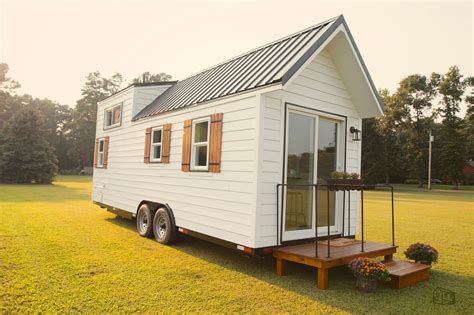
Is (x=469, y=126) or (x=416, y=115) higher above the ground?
(x=416, y=115)

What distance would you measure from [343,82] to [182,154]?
3.74m

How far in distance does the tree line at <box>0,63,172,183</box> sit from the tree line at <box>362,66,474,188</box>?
3563 cm

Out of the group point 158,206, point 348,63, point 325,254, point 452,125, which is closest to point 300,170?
point 325,254

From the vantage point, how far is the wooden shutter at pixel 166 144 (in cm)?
807

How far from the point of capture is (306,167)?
255 inches

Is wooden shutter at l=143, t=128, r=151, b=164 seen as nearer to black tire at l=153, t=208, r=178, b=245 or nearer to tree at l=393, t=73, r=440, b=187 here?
black tire at l=153, t=208, r=178, b=245

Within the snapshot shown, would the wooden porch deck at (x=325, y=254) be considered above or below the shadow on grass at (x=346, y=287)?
above

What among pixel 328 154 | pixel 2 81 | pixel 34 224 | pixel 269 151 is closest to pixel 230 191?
pixel 269 151

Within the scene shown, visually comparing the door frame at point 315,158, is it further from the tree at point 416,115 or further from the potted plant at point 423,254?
the tree at point 416,115

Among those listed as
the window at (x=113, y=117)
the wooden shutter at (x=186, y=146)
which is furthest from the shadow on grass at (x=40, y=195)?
the wooden shutter at (x=186, y=146)

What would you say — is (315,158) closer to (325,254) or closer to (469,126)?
(325,254)

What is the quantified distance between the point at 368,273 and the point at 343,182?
4.64 feet

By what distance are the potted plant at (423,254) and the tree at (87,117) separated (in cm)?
5367

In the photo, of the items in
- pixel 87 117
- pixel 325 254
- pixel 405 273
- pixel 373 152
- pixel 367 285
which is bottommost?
pixel 367 285
